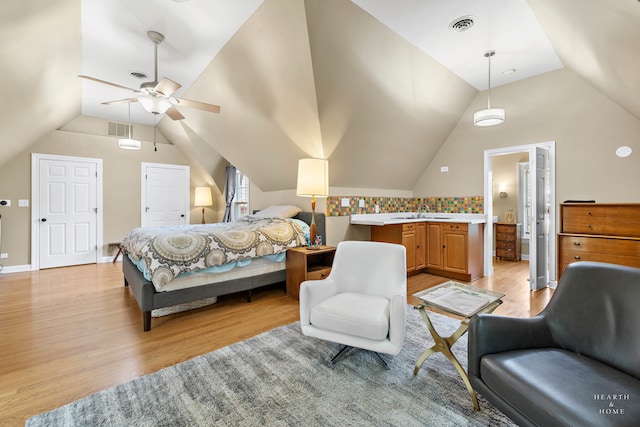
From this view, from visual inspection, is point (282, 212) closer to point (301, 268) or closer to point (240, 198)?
point (301, 268)

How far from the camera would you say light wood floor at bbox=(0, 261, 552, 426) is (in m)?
1.80

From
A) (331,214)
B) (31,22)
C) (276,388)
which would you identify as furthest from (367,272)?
(31,22)

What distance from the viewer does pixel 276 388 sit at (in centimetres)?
173

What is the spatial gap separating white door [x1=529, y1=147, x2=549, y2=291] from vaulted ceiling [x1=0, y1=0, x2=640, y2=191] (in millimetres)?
939

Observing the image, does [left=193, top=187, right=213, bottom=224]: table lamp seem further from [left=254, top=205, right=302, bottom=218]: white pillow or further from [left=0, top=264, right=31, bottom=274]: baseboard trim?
[left=0, top=264, right=31, bottom=274]: baseboard trim

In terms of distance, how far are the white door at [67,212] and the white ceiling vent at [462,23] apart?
20.8 ft

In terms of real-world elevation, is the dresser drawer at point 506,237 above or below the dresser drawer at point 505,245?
above

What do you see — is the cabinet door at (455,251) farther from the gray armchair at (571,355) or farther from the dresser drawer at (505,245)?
the gray armchair at (571,355)

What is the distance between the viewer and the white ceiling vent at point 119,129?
A: 5.66 metres

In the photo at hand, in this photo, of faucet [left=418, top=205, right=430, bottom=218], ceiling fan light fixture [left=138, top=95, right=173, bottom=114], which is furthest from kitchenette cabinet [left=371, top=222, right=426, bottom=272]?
ceiling fan light fixture [left=138, top=95, right=173, bottom=114]

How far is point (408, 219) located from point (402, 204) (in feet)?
2.45

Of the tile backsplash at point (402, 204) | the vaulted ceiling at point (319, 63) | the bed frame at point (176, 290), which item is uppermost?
→ the vaulted ceiling at point (319, 63)

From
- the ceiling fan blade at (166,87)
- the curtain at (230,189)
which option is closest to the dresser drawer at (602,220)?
the ceiling fan blade at (166,87)

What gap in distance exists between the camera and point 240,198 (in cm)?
667
